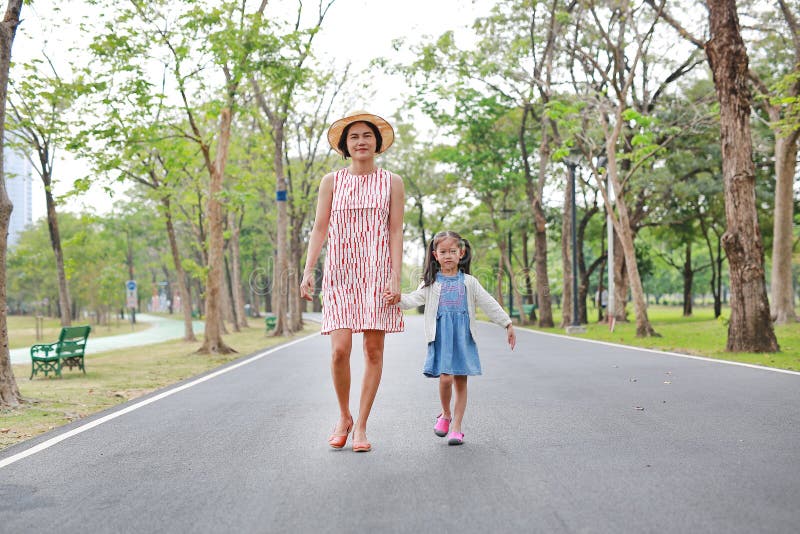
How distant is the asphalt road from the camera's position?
138 inches

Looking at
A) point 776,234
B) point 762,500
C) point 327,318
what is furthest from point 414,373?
point 776,234

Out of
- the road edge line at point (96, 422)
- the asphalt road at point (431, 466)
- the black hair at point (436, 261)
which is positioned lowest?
the road edge line at point (96, 422)

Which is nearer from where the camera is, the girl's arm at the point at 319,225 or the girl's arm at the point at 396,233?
the girl's arm at the point at 396,233

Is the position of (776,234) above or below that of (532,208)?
below

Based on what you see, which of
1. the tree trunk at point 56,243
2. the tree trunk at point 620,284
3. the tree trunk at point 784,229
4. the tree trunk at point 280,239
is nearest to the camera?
the tree trunk at point 784,229

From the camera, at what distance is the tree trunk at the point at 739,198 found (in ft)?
41.0

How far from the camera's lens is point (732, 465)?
4406 millimetres

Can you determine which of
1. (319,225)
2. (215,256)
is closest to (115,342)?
(215,256)

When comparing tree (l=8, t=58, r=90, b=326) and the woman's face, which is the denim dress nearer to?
the woman's face

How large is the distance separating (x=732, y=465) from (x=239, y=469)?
9.65 feet

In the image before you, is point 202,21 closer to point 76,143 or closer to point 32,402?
point 76,143

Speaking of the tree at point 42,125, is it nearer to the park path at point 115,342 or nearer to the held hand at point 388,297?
the park path at point 115,342

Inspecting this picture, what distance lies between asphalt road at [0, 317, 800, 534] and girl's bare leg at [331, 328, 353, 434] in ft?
1.10

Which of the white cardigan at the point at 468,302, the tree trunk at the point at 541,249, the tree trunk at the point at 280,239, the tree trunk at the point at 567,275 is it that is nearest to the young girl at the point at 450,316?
the white cardigan at the point at 468,302
